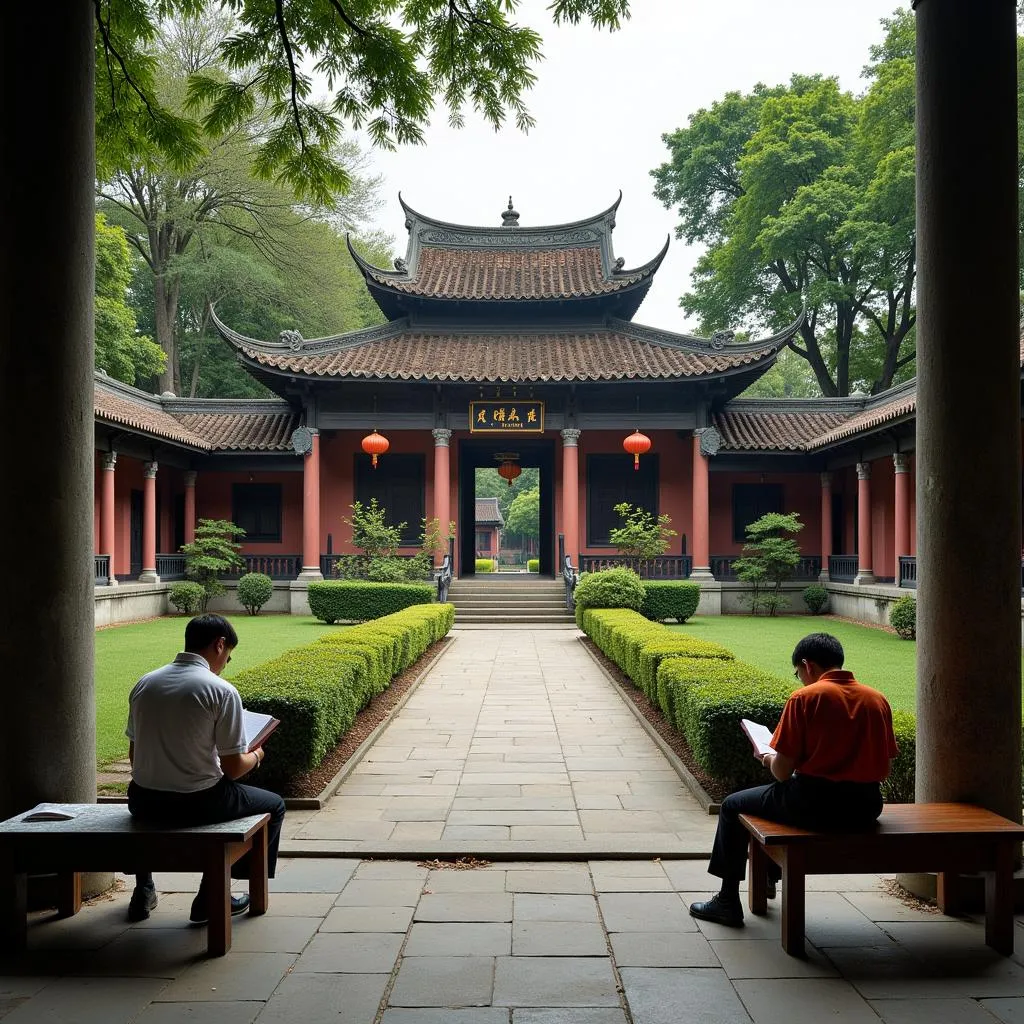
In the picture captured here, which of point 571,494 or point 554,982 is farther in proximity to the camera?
point 571,494

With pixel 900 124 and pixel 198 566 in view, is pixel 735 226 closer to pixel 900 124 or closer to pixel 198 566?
pixel 900 124

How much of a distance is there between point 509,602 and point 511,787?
500 inches

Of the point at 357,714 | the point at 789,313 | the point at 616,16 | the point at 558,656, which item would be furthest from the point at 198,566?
the point at 789,313

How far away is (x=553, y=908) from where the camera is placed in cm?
372

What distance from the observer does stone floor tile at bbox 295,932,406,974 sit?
314 cm

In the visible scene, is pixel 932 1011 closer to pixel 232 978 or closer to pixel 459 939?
pixel 459 939

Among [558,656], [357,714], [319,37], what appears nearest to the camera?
[319,37]

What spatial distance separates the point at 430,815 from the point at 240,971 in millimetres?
2146

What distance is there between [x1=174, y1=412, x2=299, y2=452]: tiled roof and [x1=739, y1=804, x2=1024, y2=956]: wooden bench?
18809 mm

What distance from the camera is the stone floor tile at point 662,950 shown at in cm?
320

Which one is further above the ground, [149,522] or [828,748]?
[149,522]

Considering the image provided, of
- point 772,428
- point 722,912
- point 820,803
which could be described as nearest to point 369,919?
point 722,912

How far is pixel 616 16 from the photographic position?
5.00m

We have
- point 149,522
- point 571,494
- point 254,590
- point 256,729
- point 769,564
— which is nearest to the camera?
point 256,729
